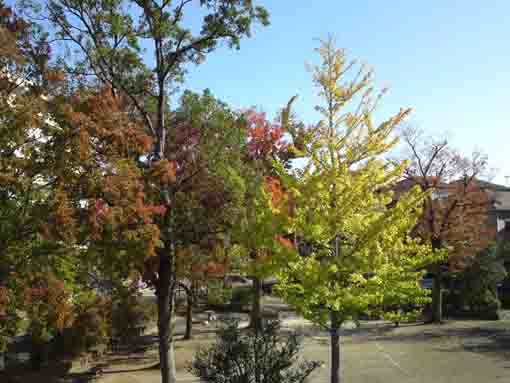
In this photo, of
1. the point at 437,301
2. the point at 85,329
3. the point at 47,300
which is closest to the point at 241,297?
the point at 437,301

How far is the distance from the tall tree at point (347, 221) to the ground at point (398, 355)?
482 cm

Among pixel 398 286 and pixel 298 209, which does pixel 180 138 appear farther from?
pixel 398 286

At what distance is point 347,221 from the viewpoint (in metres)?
9.91

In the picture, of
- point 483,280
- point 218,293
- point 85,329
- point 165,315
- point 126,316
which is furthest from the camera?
point 483,280

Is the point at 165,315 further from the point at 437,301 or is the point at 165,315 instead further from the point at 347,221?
the point at 437,301

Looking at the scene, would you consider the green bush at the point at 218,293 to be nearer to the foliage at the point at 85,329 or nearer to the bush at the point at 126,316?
the bush at the point at 126,316

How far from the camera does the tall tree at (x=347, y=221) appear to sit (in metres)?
9.79

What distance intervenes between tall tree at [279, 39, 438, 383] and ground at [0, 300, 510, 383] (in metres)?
4.82

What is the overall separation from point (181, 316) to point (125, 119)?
21.8 m

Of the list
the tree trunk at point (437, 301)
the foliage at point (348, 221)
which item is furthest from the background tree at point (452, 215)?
the foliage at point (348, 221)

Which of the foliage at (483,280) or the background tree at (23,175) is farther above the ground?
the background tree at (23,175)

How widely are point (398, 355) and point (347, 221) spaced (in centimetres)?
1019

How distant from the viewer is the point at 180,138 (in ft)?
49.5

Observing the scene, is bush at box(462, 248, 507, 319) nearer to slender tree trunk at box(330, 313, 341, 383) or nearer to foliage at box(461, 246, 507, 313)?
foliage at box(461, 246, 507, 313)
